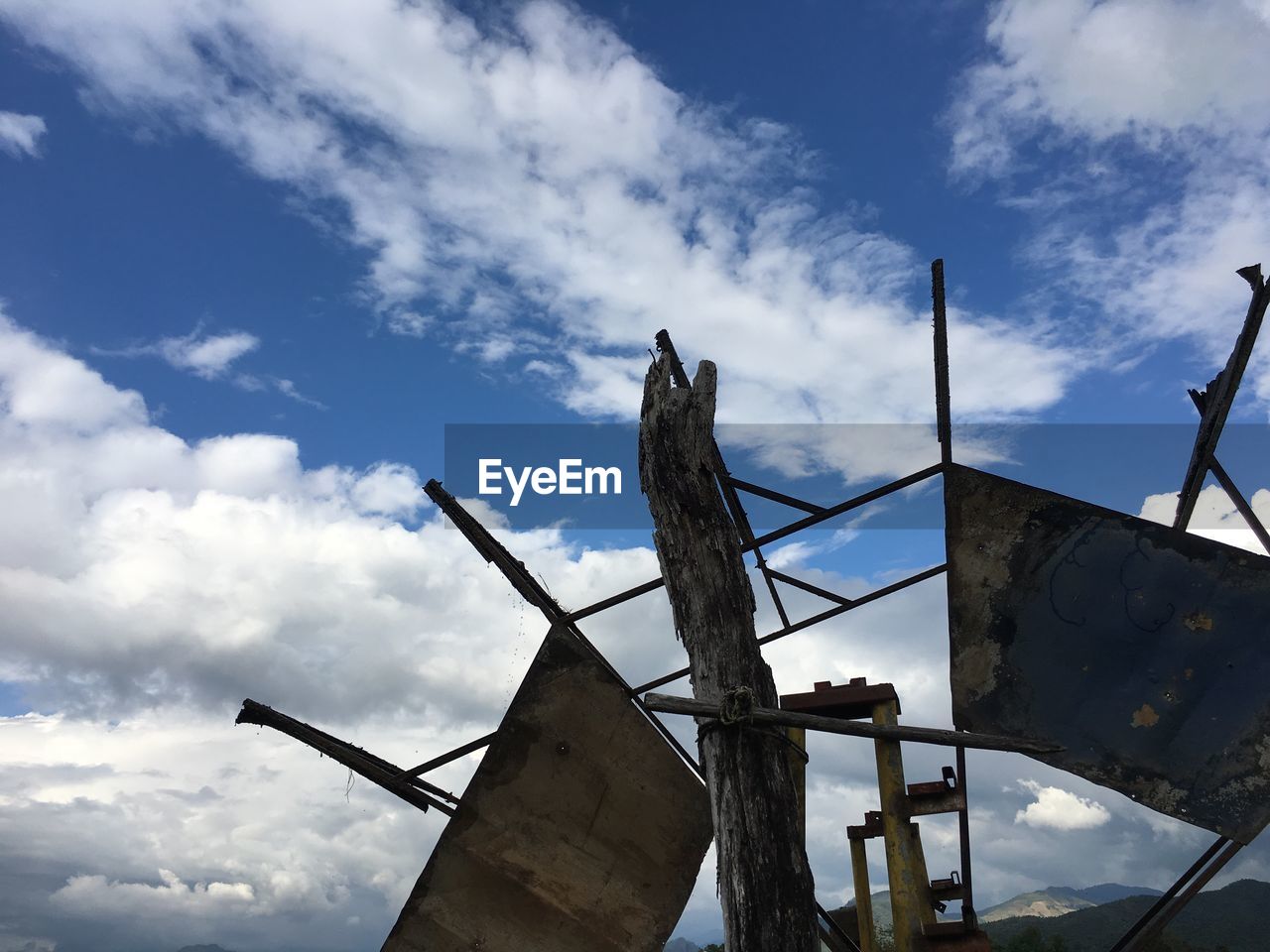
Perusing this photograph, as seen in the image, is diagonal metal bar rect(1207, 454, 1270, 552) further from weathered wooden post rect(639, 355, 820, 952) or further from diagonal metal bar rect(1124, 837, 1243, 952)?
weathered wooden post rect(639, 355, 820, 952)

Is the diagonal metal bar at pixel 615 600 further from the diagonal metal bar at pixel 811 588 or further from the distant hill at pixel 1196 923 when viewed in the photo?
the distant hill at pixel 1196 923

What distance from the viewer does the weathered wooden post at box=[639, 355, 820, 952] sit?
14.7 feet

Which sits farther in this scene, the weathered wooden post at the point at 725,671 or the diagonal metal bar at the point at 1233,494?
the diagonal metal bar at the point at 1233,494

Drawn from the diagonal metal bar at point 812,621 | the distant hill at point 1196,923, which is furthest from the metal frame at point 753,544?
the distant hill at point 1196,923

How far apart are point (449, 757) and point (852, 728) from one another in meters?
3.48

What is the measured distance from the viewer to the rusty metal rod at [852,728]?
4699 mm

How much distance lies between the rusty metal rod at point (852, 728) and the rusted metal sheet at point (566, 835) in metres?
2.17

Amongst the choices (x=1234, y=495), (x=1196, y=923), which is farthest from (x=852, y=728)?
(x=1196, y=923)

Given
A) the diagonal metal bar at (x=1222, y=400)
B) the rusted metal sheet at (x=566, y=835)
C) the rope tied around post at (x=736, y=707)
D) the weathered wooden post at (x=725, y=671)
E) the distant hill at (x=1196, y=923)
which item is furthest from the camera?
the distant hill at (x=1196, y=923)

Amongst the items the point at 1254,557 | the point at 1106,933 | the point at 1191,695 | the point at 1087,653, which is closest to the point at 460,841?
the point at 1087,653

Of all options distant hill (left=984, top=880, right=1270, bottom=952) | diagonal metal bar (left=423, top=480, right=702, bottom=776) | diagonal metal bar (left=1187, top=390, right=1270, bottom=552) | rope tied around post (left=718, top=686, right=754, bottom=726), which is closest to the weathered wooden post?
rope tied around post (left=718, top=686, right=754, bottom=726)

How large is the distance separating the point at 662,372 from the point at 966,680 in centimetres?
291

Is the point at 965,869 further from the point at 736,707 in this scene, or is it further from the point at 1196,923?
the point at 1196,923

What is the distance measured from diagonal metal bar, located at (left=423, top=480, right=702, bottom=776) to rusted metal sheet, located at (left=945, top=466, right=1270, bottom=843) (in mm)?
2501
